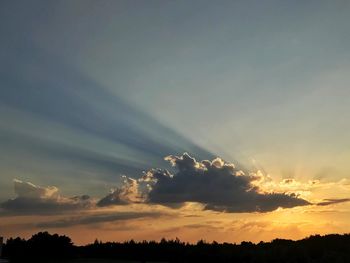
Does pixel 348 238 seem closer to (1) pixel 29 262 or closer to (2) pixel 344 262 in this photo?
(2) pixel 344 262

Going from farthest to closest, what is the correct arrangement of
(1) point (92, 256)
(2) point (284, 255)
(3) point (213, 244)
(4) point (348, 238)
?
(1) point (92, 256) < (3) point (213, 244) < (4) point (348, 238) < (2) point (284, 255)

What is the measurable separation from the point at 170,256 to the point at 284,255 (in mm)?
49362

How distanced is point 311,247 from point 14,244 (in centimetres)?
9391

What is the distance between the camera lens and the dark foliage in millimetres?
125750

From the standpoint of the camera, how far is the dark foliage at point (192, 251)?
126 metres

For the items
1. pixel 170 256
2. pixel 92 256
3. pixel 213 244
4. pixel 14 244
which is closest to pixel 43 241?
pixel 14 244

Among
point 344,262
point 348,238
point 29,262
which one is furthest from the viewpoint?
point 29,262

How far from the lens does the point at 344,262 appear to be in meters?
108

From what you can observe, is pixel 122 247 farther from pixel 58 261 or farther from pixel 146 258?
pixel 58 261

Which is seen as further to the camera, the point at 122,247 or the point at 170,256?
the point at 122,247

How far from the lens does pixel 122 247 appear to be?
640 ft

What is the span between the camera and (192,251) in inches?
6255

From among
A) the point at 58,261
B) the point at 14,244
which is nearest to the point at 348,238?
the point at 58,261

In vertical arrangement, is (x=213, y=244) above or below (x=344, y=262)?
above
